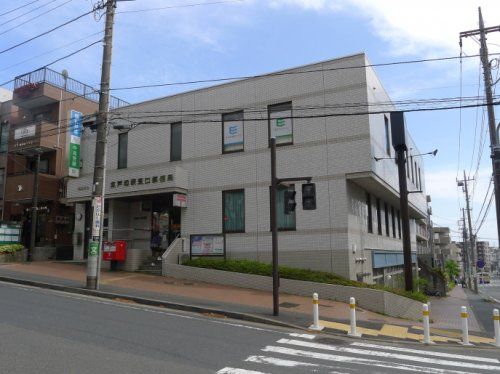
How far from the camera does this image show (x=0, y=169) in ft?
97.5

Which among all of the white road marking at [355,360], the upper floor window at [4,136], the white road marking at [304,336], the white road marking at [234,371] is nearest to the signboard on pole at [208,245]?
the white road marking at [304,336]

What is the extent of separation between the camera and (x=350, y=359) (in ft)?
26.5

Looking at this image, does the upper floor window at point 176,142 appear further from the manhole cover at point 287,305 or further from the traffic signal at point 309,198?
the traffic signal at point 309,198

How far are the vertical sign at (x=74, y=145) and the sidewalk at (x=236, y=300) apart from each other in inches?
227

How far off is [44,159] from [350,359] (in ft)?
80.9

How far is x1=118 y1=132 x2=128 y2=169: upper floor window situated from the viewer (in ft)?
76.3

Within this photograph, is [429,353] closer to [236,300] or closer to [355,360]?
[355,360]

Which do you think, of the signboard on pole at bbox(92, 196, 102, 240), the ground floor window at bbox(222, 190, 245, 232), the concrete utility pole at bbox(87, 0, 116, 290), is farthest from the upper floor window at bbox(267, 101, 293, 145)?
the signboard on pole at bbox(92, 196, 102, 240)

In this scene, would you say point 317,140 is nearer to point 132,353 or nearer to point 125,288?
point 125,288

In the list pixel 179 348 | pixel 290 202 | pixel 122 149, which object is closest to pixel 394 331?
pixel 290 202

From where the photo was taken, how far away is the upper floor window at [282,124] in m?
19.3

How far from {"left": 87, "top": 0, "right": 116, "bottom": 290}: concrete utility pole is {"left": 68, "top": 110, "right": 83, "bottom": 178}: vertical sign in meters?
8.96

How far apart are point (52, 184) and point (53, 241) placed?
3325mm

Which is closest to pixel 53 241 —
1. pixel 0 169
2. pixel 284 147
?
pixel 0 169
